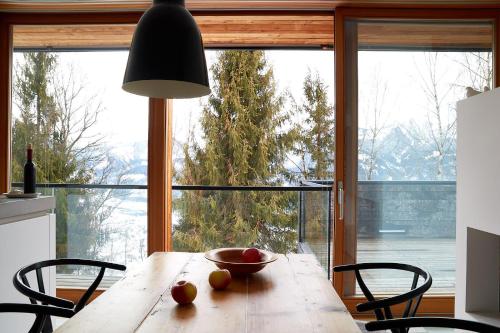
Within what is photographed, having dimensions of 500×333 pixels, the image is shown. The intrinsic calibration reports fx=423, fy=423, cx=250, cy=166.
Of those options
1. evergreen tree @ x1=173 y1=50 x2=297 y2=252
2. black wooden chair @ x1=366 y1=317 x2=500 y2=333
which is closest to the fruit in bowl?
black wooden chair @ x1=366 y1=317 x2=500 y2=333

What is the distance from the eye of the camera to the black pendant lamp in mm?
1721

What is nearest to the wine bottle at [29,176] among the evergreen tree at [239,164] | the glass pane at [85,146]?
the glass pane at [85,146]

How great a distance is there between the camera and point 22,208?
2598 mm

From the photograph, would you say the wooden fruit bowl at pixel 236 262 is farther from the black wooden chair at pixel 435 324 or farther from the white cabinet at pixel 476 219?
the white cabinet at pixel 476 219

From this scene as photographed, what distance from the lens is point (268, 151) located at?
4535 millimetres

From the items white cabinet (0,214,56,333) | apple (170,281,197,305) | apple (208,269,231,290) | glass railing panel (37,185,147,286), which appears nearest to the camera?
apple (170,281,197,305)

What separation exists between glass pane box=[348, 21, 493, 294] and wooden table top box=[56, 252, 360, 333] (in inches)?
66.7

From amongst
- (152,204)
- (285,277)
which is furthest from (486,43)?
(152,204)

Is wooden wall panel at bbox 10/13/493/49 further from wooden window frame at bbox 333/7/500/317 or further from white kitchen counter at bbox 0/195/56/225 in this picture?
white kitchen counter at bbox 0/195/56/225

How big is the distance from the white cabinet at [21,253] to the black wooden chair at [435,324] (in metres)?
2.05

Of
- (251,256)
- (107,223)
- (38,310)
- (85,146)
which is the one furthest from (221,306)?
(85,146)

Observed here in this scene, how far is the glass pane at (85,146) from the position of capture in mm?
3811

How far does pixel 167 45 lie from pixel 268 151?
2.87 metres

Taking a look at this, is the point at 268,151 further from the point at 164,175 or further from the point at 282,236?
the point at 164,175
